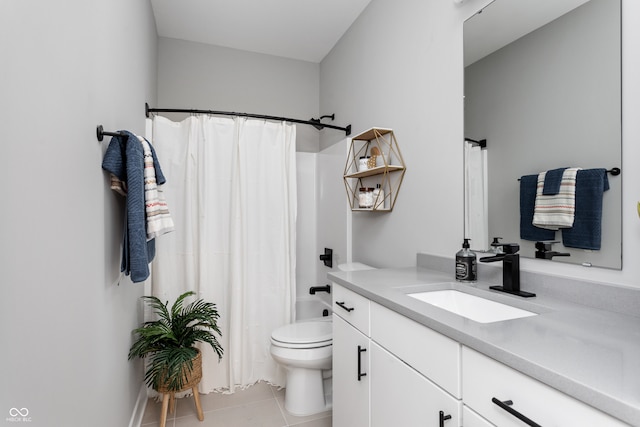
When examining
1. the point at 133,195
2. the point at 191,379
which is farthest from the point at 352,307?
the point at 191,379

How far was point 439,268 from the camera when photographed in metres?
1.64

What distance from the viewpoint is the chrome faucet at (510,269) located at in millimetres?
1189

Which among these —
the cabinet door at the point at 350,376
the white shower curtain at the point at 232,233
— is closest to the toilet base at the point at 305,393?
the white shower curtain at the point at 232,233

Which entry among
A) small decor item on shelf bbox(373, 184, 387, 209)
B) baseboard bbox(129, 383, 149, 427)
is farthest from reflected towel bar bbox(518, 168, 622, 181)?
baseboard bbox(129, 383, 149, 427)

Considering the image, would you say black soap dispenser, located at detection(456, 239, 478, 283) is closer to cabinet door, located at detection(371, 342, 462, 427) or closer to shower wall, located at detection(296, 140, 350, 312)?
cabinet door, located at detection(371, 342, 462, 427)

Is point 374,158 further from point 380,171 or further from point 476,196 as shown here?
point 476,196

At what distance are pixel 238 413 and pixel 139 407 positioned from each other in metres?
0.57

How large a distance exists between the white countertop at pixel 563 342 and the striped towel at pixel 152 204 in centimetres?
91

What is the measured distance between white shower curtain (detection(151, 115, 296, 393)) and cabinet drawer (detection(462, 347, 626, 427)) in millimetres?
1709

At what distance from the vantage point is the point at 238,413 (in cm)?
200

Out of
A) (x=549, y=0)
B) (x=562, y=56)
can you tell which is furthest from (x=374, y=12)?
(x=562, y=56)

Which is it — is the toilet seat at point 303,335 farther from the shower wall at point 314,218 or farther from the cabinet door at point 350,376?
the shower wall at point 314,218

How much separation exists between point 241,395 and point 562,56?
8.09 ft

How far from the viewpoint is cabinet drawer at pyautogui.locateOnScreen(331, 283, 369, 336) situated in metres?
1.30
